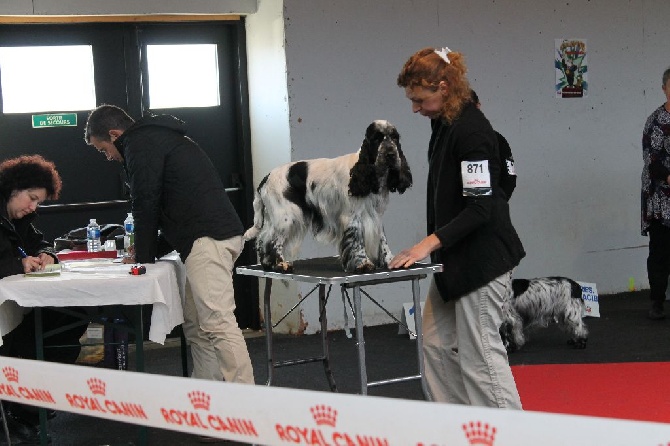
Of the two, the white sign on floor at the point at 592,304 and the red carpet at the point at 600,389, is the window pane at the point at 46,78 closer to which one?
the red carpet at the point at 600,389

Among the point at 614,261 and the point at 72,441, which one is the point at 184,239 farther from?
the point at 614,261

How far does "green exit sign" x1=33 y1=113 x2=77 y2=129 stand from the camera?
6.65 metres

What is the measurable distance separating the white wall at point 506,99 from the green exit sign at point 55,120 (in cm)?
68

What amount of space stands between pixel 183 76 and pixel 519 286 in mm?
2704

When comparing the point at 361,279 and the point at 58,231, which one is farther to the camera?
the point at 58,231

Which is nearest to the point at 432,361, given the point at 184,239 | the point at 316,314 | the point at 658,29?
the point at 184,239

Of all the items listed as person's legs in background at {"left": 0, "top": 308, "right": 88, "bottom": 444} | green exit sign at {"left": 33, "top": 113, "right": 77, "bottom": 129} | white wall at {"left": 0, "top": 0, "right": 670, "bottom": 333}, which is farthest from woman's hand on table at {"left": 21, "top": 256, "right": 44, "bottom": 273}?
white wall at {"left": 0, "top": 0, "right": 670, "bottom": 333}

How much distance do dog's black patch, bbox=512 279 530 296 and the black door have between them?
75.7 inches

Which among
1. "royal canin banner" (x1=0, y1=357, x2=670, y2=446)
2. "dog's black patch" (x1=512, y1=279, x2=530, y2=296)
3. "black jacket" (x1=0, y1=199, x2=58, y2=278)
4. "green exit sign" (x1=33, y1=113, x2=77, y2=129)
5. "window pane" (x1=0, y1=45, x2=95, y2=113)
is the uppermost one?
"window pane" (x1=0, y1=45, x2=95, y2=113)

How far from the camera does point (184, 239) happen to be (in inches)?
180

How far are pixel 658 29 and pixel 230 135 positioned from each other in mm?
3568

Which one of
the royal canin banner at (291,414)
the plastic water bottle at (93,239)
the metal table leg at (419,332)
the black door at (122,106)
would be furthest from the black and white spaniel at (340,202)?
the black door at (122,106)

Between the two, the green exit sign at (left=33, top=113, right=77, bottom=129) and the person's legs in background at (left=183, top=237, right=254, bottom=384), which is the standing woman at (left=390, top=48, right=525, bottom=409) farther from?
the green exit sign at (left=33, top=113, right=77, bottom=129)

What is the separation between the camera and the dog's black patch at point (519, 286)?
20.4ft
